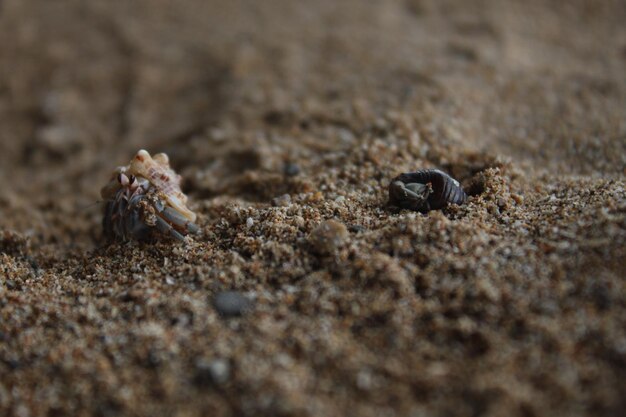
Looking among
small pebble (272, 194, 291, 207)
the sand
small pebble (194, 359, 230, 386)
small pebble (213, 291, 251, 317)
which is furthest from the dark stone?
small pebble (194, 359, 230, 386)

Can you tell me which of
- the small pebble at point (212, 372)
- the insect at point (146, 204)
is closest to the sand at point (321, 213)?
the small pebble at point (212, 372)

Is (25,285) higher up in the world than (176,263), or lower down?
lower down

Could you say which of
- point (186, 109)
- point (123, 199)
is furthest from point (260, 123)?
point (123, 199)

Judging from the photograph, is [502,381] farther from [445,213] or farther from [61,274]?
[61,274]

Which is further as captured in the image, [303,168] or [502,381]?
[303,168]

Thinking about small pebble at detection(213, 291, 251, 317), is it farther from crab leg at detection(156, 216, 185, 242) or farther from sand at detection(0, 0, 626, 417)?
crab leg at detection(156, 216, 185, 242)

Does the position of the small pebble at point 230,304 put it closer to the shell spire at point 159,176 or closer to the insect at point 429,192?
the shell spire at point 159,176
